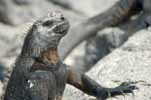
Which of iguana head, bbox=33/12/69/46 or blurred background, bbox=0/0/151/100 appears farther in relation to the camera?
blurred background, bbox=0/0/151/100

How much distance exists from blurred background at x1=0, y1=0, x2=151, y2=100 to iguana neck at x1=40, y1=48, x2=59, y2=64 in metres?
0.38

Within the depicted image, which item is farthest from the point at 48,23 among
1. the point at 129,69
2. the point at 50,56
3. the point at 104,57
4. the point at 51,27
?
the point at 104,57

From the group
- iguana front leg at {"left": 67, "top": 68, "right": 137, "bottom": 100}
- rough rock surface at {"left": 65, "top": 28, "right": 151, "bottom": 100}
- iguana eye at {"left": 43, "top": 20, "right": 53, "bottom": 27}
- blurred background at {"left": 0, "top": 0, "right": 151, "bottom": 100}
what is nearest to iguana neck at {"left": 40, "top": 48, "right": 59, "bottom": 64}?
iguana eye at {"left": 43, "top": 20, "right": 53, "bottom": 27}

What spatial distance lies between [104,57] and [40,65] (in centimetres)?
273

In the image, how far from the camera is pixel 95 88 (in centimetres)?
716

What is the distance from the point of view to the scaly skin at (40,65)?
6.23m

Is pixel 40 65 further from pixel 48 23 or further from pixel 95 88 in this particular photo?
pixel 95 88

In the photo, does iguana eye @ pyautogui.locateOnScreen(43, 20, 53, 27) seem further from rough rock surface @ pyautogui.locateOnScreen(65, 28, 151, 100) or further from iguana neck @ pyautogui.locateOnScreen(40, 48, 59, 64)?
rough rock surface @ pyautogui.locateOnScreen(65, 28, 151, 100)

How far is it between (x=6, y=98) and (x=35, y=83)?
306 millimetres

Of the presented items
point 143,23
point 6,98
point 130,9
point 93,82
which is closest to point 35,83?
point 6,98

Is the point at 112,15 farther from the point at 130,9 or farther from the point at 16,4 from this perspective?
the point at 16,4

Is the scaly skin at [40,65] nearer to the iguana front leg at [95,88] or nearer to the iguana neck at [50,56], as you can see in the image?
the iguana neck at [50,56]

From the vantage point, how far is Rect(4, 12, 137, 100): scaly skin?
623 cm

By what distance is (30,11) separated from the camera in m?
15.6
